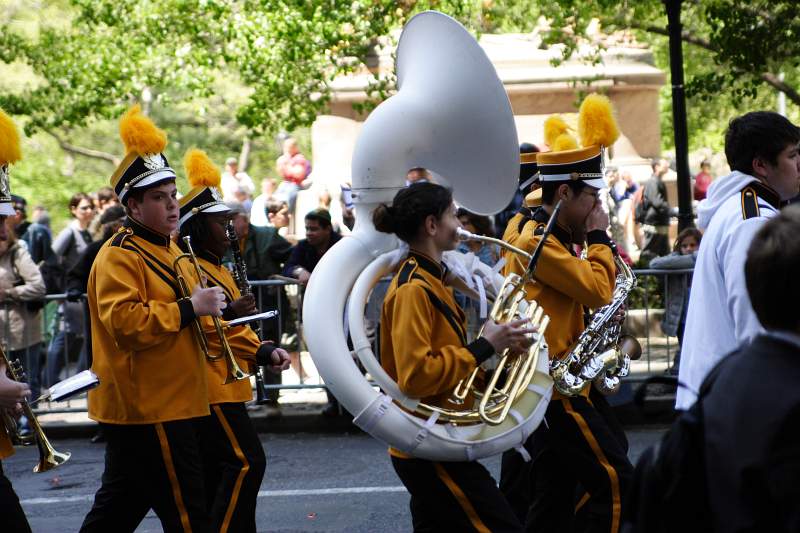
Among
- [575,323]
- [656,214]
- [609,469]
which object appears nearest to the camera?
[609,469]

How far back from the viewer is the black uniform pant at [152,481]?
16.0 feet

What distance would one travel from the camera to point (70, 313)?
33.2 feet

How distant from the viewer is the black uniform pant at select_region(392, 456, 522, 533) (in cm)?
427

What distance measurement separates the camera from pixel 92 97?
14375 millimetres

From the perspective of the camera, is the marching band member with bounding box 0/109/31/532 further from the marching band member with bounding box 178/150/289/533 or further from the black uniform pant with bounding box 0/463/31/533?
the marching band member with bounding box 178/150/289/533

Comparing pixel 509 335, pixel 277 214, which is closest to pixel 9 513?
pixel 509 335

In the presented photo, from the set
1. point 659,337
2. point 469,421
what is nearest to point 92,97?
point 659,337

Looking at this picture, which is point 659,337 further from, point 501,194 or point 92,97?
point 92,97

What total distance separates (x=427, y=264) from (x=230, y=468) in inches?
57.6

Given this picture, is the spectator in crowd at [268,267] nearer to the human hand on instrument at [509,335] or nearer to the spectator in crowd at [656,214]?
the spectator in crowd at [656,214]

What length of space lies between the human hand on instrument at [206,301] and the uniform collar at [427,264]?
0.91m

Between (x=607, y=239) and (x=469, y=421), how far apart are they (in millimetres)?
1293

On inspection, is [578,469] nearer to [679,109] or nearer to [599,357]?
[599,357]

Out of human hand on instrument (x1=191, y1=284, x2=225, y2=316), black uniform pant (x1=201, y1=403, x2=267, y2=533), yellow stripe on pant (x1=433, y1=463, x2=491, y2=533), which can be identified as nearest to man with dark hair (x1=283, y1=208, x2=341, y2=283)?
black uniform pant (x1=201, y1=403, x2=267, y2=533)
